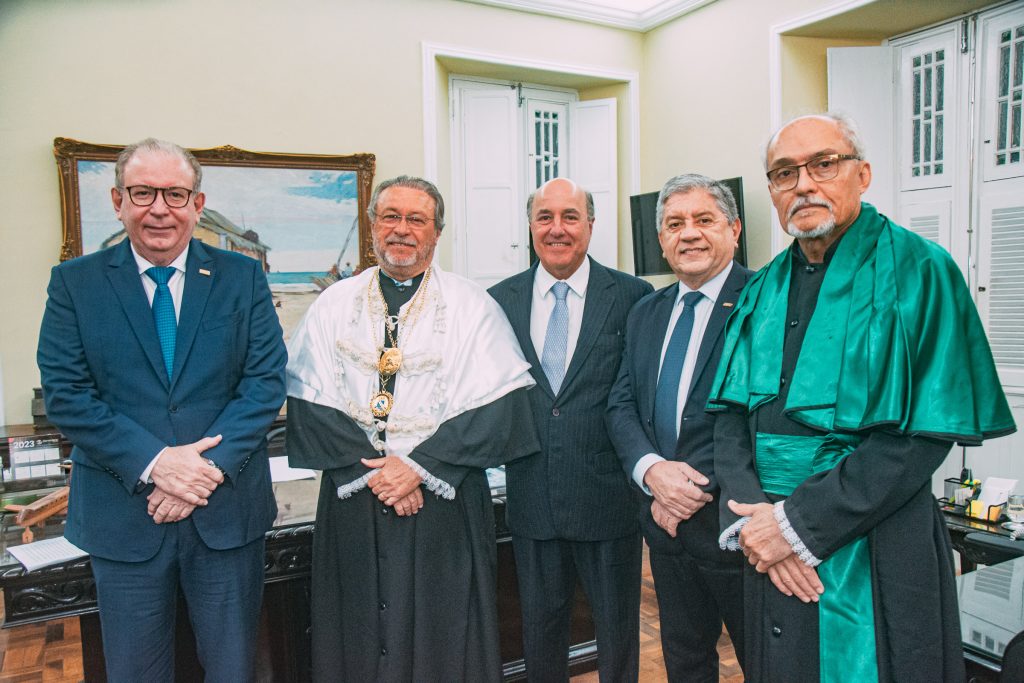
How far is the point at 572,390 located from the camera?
216 centimetres

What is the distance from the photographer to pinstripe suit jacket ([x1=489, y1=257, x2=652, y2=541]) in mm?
2123

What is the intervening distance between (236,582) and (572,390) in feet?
3.43

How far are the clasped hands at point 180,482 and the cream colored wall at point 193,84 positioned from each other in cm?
389

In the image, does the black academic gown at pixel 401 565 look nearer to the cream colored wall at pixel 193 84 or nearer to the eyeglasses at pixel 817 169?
the eyeglasses at pixel 817 169

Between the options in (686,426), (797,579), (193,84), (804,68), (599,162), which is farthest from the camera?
(599,162)

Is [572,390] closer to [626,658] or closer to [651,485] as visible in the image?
[651,485]

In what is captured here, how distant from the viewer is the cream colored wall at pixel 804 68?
17.9 feet

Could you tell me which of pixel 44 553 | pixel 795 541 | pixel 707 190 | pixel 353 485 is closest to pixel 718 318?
pixel 707 190

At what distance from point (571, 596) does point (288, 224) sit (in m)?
4.01

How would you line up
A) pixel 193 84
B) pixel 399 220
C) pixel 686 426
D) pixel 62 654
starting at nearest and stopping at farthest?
1. pixel 686 426
2. pixel 399 220
3. pixel 62 654
4. pixel 193 84

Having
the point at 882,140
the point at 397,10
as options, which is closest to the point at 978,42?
the point at 882,140

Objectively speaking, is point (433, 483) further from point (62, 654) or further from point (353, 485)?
point (62, 654)

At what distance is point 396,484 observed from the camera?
1.91m

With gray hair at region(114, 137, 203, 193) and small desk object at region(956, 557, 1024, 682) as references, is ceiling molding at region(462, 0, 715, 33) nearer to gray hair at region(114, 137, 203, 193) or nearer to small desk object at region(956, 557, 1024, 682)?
gray hair at region(114, 137, 203, 193)
